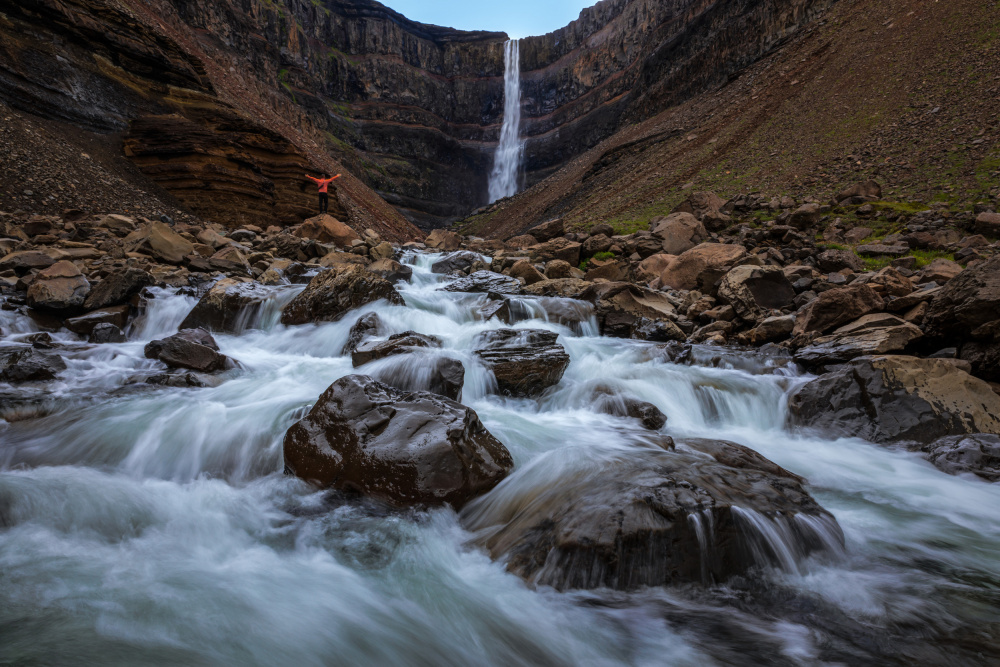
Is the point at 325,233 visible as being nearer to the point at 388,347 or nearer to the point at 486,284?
the point at 486,284

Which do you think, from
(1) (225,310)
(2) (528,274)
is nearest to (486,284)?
(2) (528,274)

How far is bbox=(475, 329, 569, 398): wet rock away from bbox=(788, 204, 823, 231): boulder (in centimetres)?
1069

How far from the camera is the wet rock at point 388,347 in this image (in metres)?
5.92

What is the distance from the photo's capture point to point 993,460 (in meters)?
4.17

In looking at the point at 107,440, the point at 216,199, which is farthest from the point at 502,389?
the point at 216,199

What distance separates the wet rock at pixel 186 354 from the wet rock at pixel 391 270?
624cm

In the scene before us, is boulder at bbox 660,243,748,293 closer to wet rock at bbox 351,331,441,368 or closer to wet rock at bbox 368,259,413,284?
wet rock at bbox 351,331,441,368

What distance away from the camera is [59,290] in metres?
7.07

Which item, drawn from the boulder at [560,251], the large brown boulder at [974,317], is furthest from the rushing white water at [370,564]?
the boulder at [560,251]

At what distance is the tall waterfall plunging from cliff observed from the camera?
194 ft

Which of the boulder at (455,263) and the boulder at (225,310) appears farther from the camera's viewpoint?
the boulder at (455,263)

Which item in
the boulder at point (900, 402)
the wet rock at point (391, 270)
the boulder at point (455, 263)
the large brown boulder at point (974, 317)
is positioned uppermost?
the boulder at point (455, 263)

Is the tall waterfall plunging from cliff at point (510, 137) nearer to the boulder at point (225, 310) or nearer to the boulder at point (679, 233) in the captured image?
the boulder at point (679, 233)

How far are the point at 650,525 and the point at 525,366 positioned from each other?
3694 mm
